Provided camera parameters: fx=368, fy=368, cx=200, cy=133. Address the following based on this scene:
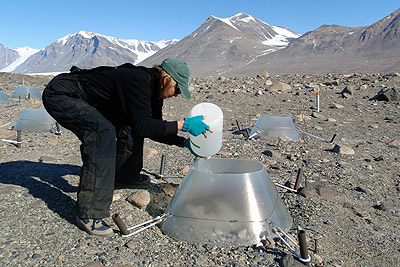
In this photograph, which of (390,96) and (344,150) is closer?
(344,150)

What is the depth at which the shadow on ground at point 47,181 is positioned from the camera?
253 cm

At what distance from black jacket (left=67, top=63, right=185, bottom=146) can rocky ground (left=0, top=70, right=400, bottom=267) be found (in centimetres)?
65

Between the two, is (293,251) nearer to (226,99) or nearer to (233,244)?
(233,244)

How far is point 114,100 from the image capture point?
94.3 inches

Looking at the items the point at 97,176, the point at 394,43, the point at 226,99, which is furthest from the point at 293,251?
the point at 394,43

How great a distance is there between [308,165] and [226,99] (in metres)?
5.59

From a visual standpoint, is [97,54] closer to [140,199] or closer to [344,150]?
[344,150]

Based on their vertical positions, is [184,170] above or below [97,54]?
below

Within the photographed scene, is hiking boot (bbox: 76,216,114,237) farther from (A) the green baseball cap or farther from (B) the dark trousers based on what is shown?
(A) the green baseball cap

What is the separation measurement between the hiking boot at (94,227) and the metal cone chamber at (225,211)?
13.6 inches

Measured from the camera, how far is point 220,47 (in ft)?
244

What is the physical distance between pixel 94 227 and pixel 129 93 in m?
0.83

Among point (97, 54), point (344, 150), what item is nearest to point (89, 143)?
point (344, 150)

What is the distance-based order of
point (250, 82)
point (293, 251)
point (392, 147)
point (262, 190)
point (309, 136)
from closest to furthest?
point (293, 251), point (262, 190), point (392, 147), point (309, 136), point (250, 82)
